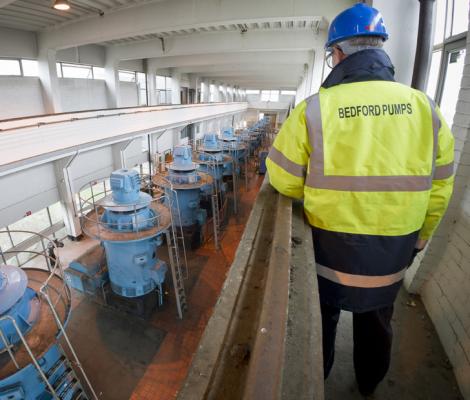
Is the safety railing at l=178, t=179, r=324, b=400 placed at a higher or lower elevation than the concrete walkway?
higher

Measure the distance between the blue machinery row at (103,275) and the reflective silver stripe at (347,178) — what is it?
2.11 meters

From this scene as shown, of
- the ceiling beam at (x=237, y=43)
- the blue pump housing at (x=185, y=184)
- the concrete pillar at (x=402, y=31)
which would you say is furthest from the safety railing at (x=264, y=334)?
the ceiling beam at (x=237, y=43)

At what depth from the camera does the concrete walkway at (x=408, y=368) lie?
6.73 ft

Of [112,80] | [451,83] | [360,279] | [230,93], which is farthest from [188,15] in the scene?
[230,93]

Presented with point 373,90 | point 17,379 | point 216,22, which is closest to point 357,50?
point 373,90

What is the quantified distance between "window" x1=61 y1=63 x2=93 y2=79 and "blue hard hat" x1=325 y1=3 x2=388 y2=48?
11.1 meters

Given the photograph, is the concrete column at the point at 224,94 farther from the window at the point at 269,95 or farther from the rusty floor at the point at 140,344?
the rusty floor at the point at 140,344

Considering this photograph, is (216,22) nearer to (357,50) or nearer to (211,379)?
(357,50)

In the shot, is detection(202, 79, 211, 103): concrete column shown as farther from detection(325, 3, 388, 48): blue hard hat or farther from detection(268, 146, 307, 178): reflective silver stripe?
detection(268, 146, 307, 178): reflective silver stripe

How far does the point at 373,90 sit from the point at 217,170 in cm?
844

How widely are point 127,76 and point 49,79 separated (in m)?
5.47


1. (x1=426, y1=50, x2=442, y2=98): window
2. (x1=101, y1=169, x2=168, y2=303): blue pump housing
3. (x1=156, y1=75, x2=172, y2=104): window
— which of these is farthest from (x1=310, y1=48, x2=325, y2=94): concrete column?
(x1=156, y1=75, x2=172, y2=104): window

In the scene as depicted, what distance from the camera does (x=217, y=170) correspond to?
959 cm

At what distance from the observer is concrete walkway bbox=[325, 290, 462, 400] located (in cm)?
205
